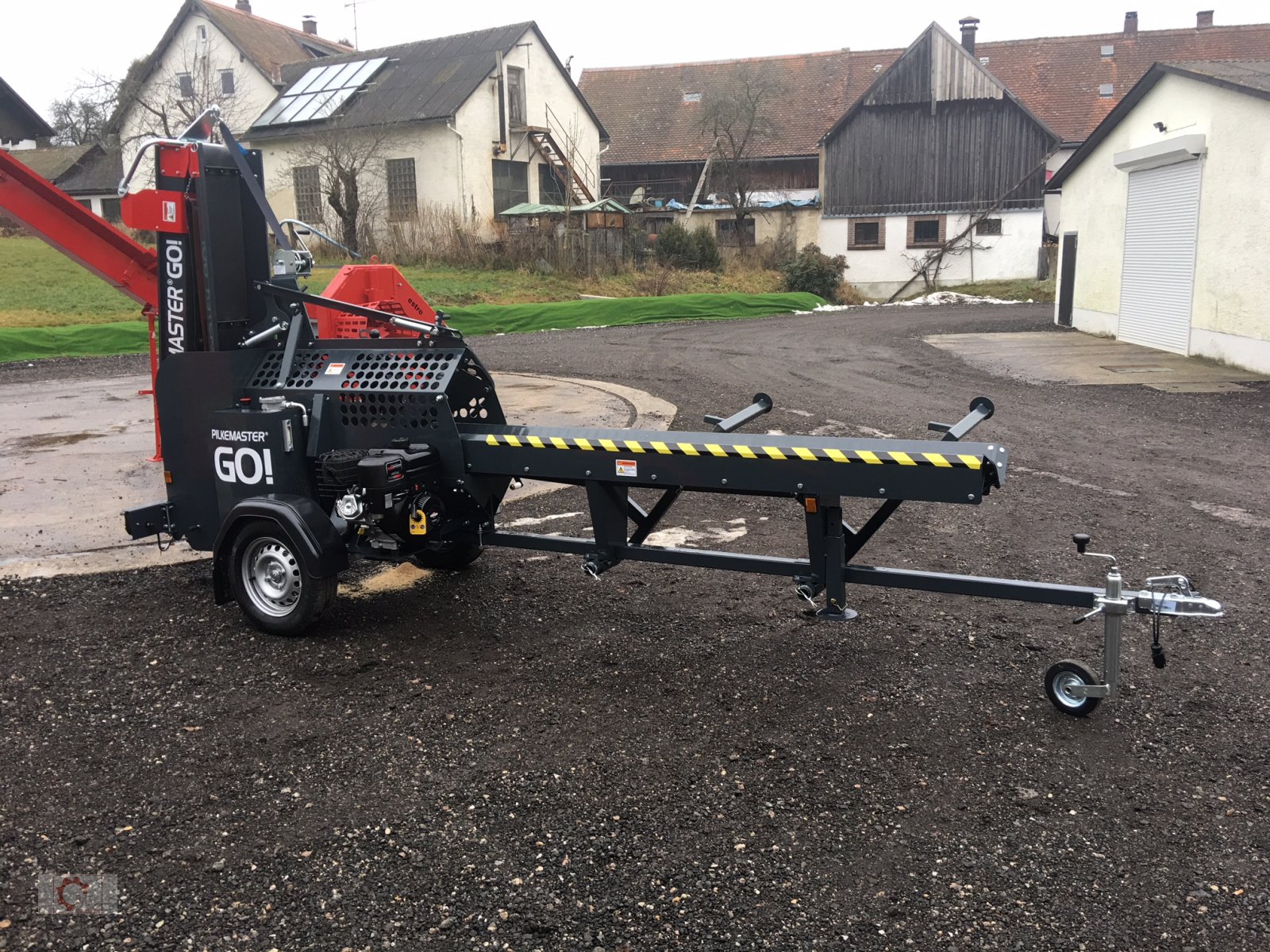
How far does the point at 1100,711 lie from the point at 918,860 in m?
1.49

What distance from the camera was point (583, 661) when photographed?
17.0ft

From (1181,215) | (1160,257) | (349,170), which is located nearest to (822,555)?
(1181,215)

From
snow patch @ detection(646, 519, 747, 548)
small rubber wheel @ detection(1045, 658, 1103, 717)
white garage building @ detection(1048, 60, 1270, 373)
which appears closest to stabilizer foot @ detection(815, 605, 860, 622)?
small rubber wheel @ detection(1045, 658, 1103, 717)

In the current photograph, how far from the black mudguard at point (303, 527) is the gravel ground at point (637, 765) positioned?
1.49ft

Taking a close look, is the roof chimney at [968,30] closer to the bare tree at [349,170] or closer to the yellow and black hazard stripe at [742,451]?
the bare tree at [349,170]

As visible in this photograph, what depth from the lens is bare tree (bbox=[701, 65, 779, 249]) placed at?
43531 millimetres

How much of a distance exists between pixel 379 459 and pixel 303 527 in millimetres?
530

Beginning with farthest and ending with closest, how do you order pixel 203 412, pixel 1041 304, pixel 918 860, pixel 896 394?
pixel 1041 304
pixel 896 394
pixel 203 412
pixel 918 860

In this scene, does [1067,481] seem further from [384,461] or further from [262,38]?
[262,38]

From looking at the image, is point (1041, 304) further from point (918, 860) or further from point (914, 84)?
point (918, 860)

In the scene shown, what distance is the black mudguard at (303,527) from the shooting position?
5.30 metres

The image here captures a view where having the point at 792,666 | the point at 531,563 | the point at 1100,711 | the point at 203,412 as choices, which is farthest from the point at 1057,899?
the point at 203,412

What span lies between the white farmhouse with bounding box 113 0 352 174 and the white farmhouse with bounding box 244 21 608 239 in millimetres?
1568

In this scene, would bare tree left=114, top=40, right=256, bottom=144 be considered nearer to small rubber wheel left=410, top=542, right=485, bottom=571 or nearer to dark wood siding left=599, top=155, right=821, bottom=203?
dark wood siding left=599, top=155, right=821, bottom=203
